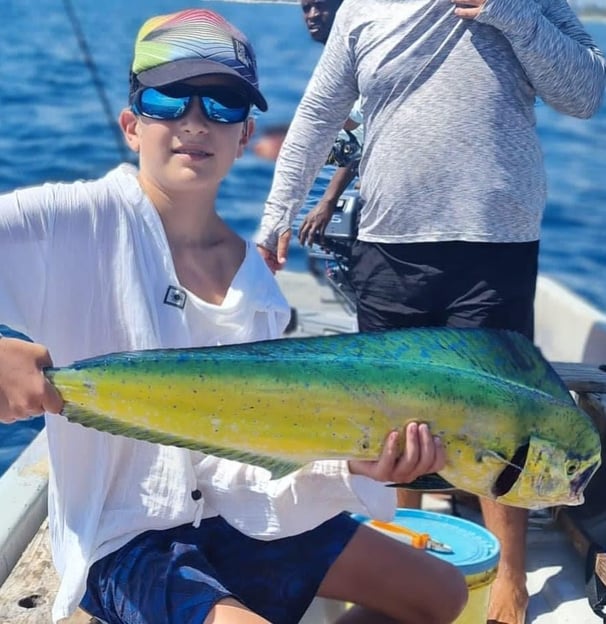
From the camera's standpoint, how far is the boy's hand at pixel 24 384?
56.9 inches

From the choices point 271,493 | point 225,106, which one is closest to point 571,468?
point 271,493

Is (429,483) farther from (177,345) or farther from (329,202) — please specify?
(329,202)

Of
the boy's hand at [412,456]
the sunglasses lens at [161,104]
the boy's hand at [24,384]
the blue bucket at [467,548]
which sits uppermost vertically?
the sunglasses lens at [161,104]

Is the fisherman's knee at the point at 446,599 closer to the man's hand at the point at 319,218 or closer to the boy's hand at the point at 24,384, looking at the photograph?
the boy's hand at the point at 24,384

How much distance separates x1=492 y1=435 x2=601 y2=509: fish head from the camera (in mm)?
1568

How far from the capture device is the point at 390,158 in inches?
97.2

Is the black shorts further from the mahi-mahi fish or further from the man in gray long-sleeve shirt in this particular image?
the mahi-mahi fish

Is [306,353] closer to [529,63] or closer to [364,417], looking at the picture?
[364,417]

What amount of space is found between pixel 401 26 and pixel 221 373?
1.27m

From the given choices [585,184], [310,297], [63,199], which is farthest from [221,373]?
[585,184]

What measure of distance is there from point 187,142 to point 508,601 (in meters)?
1.37

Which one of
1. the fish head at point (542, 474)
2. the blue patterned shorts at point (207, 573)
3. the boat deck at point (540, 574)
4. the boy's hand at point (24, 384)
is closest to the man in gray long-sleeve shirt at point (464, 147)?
the boat deck at point (540, 574)

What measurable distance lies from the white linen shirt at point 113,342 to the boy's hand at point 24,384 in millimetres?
189

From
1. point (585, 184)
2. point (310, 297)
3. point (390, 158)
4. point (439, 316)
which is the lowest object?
point (585, 184)
